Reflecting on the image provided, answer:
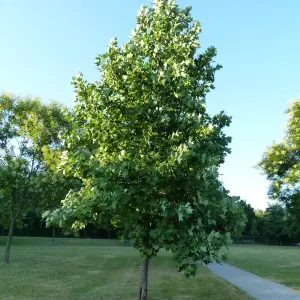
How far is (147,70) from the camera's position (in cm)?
966

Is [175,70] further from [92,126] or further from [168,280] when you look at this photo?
[168,280]

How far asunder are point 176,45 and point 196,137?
2838 mm

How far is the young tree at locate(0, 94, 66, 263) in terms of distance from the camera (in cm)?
2492

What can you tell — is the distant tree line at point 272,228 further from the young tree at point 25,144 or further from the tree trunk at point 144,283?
the tree trunk at point 144,283

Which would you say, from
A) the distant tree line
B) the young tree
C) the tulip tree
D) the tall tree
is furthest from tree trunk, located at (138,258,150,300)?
the distant tree line

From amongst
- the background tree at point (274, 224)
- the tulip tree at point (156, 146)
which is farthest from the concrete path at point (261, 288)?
the background tree at point (274, 224)

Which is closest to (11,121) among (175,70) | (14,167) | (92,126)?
(14,167)

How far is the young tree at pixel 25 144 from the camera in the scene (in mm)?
24922

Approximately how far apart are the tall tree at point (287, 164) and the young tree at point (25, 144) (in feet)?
47.4

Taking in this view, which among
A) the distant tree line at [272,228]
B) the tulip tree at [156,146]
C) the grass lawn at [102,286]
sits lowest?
the grass lawn at [102,286]

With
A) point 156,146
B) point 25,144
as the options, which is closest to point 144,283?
point 156,146

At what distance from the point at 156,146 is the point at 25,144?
18.9 m

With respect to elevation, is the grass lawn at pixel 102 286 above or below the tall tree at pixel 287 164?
below

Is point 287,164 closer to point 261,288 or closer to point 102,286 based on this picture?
point 261,288
